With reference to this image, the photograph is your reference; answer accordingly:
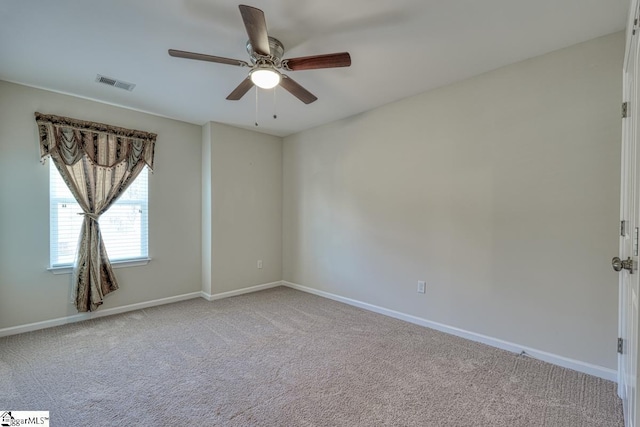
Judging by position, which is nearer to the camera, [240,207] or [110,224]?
[110,224]

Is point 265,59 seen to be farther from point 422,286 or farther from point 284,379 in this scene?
point 422,286

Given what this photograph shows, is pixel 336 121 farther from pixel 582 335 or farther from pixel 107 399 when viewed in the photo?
pixel 107 399

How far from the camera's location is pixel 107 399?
1926 mm

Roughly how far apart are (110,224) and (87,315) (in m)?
1.05

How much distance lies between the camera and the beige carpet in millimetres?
1777

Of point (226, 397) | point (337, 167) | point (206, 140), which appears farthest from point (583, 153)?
point (206, 140)

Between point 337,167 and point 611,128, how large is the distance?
8.84ft

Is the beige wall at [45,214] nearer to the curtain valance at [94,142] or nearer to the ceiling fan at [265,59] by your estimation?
the curtain valance at [94,142]

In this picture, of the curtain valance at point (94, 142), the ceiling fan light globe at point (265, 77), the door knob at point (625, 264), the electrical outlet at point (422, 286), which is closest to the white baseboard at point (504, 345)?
the electrical outlet at point (422, 286)

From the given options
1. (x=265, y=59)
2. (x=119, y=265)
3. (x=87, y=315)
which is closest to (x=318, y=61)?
(x=265, y=59)

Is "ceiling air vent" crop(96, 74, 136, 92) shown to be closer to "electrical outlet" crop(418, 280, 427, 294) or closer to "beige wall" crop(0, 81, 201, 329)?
"beige wall" crop(0, 81, 201, 329)

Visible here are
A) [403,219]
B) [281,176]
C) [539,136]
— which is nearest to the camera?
[539,136]

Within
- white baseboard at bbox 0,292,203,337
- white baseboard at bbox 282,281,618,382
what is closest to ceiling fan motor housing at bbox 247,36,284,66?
white baseboard at bbox 282,281,618,382

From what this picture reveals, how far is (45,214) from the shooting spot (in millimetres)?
3088
